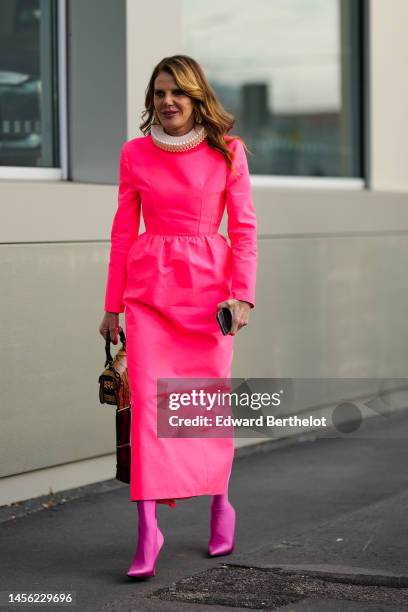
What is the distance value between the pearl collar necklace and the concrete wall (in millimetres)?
1263

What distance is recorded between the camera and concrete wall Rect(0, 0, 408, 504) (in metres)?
6.04

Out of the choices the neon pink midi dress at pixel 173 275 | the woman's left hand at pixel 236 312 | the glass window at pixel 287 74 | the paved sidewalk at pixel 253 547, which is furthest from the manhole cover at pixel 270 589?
the glass window at pixel 287 74

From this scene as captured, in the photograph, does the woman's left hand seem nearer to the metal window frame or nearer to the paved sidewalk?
the paved sidewalk

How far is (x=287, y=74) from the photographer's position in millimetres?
8969

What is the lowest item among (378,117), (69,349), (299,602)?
(299,602)

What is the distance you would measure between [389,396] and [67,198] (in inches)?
148

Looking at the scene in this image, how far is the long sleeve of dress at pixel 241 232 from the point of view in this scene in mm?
4848

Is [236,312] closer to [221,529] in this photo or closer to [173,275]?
[173,275]

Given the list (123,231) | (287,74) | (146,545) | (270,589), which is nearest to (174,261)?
(123,231)

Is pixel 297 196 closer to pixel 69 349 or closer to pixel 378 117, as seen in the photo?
pixel 378 117

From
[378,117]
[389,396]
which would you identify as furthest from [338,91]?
[389,396]

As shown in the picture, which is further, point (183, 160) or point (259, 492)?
point (259, 492)

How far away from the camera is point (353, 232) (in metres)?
8.64

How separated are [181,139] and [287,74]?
429 centimetres
